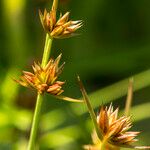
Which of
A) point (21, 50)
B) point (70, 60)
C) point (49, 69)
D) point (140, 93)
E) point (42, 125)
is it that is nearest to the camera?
point (49, 69)

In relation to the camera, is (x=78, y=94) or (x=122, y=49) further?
(x=122, y=49)

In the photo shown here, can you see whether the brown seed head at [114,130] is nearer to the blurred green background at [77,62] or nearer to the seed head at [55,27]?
the seed head at [55,27]

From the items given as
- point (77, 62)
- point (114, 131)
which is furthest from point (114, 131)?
point (77, 62)

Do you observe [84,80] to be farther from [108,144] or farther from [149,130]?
[108,144]

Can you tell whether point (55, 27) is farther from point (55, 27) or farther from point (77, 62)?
point (77, 62)

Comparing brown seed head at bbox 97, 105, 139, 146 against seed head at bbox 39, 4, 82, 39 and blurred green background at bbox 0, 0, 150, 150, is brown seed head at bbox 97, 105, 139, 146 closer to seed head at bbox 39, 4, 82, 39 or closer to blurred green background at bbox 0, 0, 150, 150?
seed head at bbox 39, 4, 82, 39

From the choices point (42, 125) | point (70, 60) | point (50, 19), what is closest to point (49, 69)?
point (50, 19)

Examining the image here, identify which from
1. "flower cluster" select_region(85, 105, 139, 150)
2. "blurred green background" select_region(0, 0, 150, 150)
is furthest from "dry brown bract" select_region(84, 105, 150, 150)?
"blurred green background" select_region(0, 0, 150, 150)

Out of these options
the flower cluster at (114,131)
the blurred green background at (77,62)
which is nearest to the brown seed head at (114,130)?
the flower cluster at (114,131)
